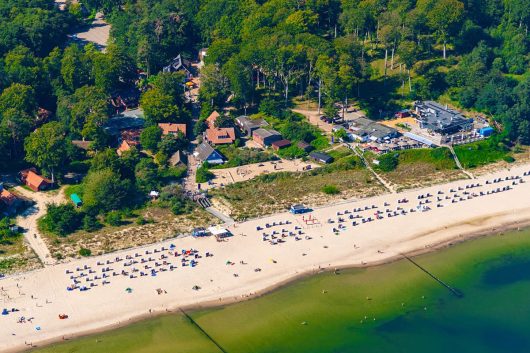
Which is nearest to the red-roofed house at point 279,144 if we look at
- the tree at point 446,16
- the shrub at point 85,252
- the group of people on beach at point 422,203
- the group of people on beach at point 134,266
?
the group of people on beach at point 422,203

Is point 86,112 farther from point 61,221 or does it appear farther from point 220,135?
point 61,221

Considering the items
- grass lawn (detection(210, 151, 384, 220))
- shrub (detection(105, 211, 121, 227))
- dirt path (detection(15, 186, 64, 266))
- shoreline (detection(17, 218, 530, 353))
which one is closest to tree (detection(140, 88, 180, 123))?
grass lawn (detection(210, 151, 384, 220))

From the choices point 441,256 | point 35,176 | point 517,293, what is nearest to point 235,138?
point 35,176

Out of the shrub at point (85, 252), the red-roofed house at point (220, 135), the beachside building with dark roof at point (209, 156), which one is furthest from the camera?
the red-roofed house at point (220, 135)

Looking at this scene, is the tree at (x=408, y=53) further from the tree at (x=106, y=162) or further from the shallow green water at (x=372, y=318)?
the tree at (x=106, y=162)

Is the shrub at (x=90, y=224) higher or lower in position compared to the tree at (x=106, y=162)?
lower

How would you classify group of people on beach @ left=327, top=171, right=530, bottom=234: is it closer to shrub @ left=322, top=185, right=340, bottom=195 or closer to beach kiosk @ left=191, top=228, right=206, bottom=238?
shrub @ left=322, top=185, right=340, bottom=195

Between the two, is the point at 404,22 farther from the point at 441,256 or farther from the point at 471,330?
the point at 471,330
